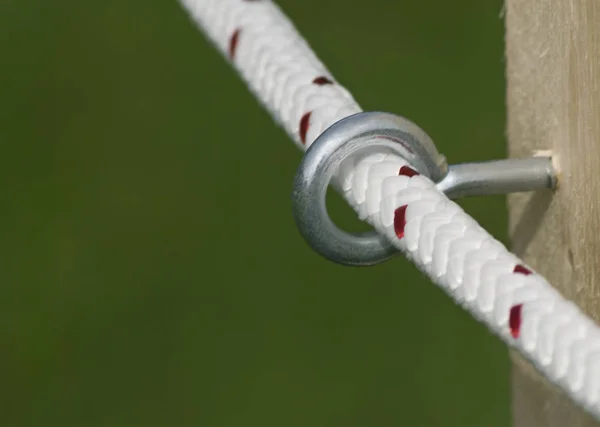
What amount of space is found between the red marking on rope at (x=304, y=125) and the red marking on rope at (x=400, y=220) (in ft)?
0.25

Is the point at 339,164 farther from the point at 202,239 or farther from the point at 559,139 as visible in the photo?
the point at 202,239

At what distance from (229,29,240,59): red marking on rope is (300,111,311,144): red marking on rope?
0.09 metres

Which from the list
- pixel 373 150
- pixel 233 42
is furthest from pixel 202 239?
pixel 373 150

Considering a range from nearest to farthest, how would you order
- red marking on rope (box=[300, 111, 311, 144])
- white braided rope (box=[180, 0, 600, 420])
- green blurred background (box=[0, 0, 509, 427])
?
white braided rope (box=[180, 0, 600, 420]), red marking on rope (box=[300, 111, 311, 144]), green blurred background (box=[0, 0, 509, 427])

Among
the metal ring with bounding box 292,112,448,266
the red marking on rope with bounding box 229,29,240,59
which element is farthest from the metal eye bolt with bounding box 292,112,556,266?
the red marking on rope with bounding box 229,29,240,59

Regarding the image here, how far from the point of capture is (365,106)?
1.42 m

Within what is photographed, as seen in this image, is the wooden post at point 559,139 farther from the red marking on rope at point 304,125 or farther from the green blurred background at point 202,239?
the green blurred background at point 202,239

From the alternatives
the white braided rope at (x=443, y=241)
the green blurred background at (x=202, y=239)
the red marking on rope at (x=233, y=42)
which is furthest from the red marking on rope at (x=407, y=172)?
the green blurred background at (x=202, y=239)

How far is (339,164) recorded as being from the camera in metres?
0.35

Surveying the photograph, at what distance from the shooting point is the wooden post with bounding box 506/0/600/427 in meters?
0.33

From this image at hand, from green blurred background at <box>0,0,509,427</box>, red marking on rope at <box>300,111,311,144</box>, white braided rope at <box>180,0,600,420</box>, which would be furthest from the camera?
green blurred background at <box>0,0,509,427</box>

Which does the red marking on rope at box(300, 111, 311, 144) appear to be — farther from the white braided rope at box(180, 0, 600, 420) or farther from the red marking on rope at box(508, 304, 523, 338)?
the red marking on rope at box(508, 304, 523, 338)

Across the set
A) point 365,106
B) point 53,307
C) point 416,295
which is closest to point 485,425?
point 416,295

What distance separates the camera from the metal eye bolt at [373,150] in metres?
0.34
